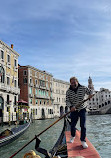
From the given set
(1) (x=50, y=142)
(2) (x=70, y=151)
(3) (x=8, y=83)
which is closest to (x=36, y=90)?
(3) (x=8, y=83)

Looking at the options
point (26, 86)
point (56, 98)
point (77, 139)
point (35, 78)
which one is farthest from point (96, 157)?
point (56, 98)

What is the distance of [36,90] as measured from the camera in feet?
91.2

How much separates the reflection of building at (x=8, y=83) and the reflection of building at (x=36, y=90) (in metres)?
5.03

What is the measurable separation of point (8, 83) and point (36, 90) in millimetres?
Result: 9066

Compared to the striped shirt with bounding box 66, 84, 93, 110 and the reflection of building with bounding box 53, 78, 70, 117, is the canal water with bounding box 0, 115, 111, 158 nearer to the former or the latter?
the striped shirt with bounding box 66, 84, 93, 110

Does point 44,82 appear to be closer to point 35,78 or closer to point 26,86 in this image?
point 35,78

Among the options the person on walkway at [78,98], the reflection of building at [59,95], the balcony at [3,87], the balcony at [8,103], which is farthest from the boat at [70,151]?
the reflection of building at [59,95]

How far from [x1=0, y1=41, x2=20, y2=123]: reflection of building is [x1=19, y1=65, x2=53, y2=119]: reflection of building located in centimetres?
503

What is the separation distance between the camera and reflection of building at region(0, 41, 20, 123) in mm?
17703

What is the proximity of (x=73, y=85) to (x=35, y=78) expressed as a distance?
82.6 feet

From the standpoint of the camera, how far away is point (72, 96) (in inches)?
117

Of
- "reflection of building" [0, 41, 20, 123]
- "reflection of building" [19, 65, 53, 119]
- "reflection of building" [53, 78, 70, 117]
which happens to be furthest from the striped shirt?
"reflection of building" [53, 78, 70, 117]

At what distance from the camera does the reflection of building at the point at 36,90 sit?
25812mm

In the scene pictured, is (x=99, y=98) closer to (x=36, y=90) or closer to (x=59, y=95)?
(x=59, y=95)
